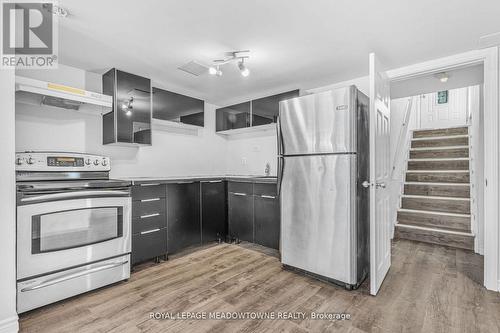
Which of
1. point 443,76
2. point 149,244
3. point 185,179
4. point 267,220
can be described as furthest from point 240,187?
point 443,76

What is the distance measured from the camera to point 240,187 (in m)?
3.56

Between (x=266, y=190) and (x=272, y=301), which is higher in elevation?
(x=266, y=190)

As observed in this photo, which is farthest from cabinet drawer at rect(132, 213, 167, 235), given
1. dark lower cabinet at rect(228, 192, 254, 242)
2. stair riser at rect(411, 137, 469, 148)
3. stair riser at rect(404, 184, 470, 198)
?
stair riser at rect(411, 137, 469, 148)

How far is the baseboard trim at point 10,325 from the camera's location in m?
1.65

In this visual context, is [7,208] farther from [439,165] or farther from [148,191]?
[439,165]

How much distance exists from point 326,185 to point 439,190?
2943 millimetres

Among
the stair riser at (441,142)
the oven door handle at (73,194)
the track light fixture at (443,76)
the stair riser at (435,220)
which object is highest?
the track light fixture at (443,76)

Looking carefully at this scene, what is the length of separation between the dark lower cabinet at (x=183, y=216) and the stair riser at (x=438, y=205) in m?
3.48

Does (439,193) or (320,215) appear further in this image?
(439,193)

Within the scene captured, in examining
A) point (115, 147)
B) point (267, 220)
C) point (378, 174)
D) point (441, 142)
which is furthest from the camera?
point (441, 142)

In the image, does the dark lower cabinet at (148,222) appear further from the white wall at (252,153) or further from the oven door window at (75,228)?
the white wall at (252,153)

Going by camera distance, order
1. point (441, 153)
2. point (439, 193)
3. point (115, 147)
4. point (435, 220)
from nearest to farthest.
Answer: point (115, 147) → point (435, 220) → point (439, 193) → point (441, 153)

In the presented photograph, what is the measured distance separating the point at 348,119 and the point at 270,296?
172 cm

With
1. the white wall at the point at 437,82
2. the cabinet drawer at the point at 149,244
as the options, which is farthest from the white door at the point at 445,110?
the cabinet drawer at the point at 149,244
